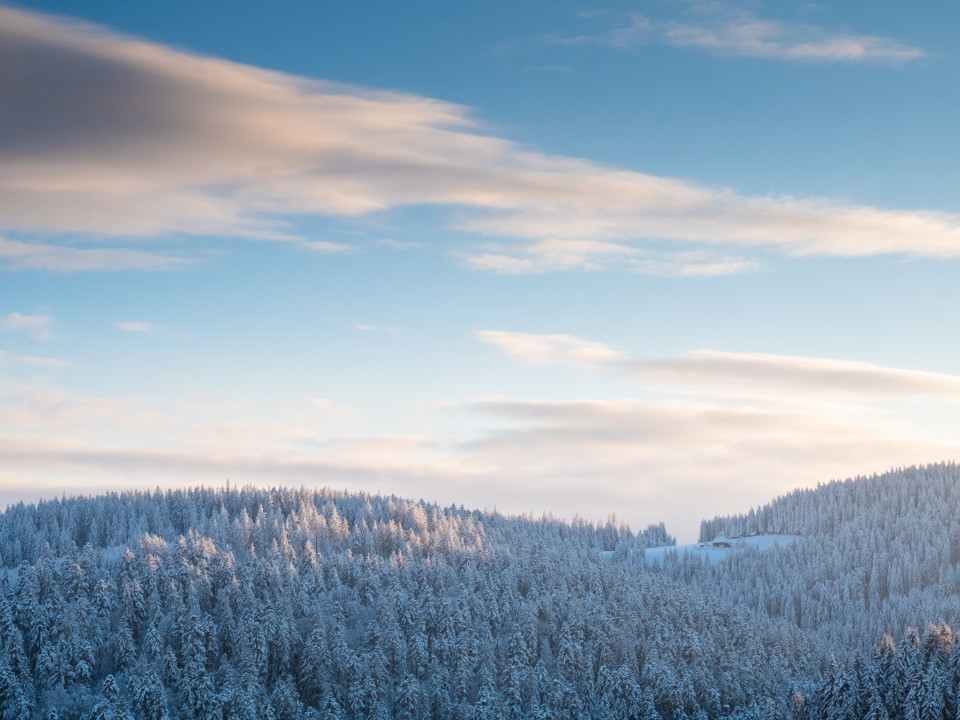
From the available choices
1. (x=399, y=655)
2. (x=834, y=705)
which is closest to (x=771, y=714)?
(x=834, y=705)

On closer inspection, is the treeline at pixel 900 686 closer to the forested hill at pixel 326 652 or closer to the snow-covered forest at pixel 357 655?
the snow-covered forest at pixel 357 655

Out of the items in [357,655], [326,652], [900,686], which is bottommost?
[357,655]

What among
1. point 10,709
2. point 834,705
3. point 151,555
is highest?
point 151,555

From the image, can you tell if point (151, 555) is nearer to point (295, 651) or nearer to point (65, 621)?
point (65, 621)

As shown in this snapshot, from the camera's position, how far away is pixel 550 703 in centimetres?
17238

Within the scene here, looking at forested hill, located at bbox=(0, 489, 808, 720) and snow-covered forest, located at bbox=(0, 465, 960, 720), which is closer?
snow-covered forest, located at bbox=(0, 465, 960, 720)

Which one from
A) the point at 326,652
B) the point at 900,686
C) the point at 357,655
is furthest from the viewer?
the point at 357,655

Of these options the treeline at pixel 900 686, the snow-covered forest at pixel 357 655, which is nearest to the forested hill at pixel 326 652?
the snow-covered forest at pixel 357 655

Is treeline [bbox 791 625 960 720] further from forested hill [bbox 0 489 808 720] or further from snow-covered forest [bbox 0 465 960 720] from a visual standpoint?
forested hill [bbox 0 489 808 720]

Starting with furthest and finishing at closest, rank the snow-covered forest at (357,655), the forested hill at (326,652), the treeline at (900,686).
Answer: the forested hill at (326,652), the snow-covered forest at (357,655), the treeline at (900,686)

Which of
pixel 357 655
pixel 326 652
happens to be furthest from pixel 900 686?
pixel 326 652

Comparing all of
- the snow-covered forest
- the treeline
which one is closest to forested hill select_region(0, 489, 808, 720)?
the snow-covered forest

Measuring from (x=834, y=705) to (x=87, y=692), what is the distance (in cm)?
11875

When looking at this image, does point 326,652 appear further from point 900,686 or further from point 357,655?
point 900,686
